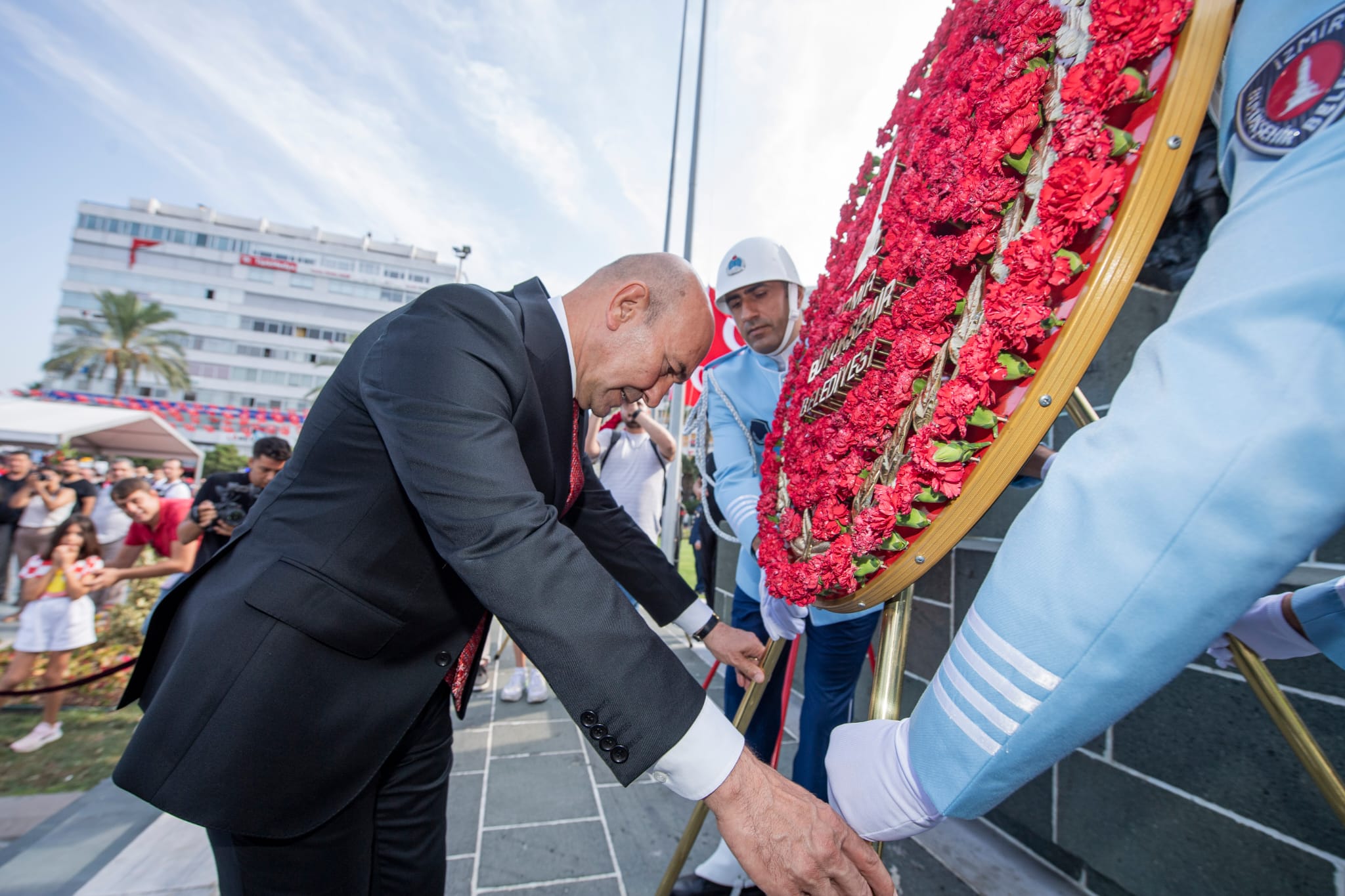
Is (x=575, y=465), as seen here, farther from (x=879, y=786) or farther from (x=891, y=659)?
(x=879, y=786)

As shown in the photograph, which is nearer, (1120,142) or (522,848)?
(1120,142)

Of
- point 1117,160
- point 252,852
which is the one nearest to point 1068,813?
point 1117,160

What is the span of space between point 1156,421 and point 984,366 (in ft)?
1.11

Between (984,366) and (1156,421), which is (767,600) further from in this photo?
(1156,421)

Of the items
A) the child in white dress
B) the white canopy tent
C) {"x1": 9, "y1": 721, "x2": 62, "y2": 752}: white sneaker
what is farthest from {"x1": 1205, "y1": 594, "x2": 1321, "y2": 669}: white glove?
the white canopy tent

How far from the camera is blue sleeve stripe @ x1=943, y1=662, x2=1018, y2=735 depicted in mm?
681

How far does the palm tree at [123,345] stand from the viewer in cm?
3278

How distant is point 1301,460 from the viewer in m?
0.54

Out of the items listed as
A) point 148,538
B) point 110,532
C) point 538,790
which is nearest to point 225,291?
point 110,532

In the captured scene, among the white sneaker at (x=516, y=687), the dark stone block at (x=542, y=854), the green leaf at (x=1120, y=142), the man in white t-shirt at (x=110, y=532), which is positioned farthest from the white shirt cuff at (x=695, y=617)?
the man in white t-shirt at (x=110, y=532)

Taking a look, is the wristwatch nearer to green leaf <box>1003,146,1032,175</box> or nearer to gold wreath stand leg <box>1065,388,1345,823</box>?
gold wreath stand leg <box>1065,388,1345,823</box>

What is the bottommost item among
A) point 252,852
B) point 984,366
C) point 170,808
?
point 252,852

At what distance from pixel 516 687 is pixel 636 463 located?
192 cm

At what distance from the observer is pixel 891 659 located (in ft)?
3.79
